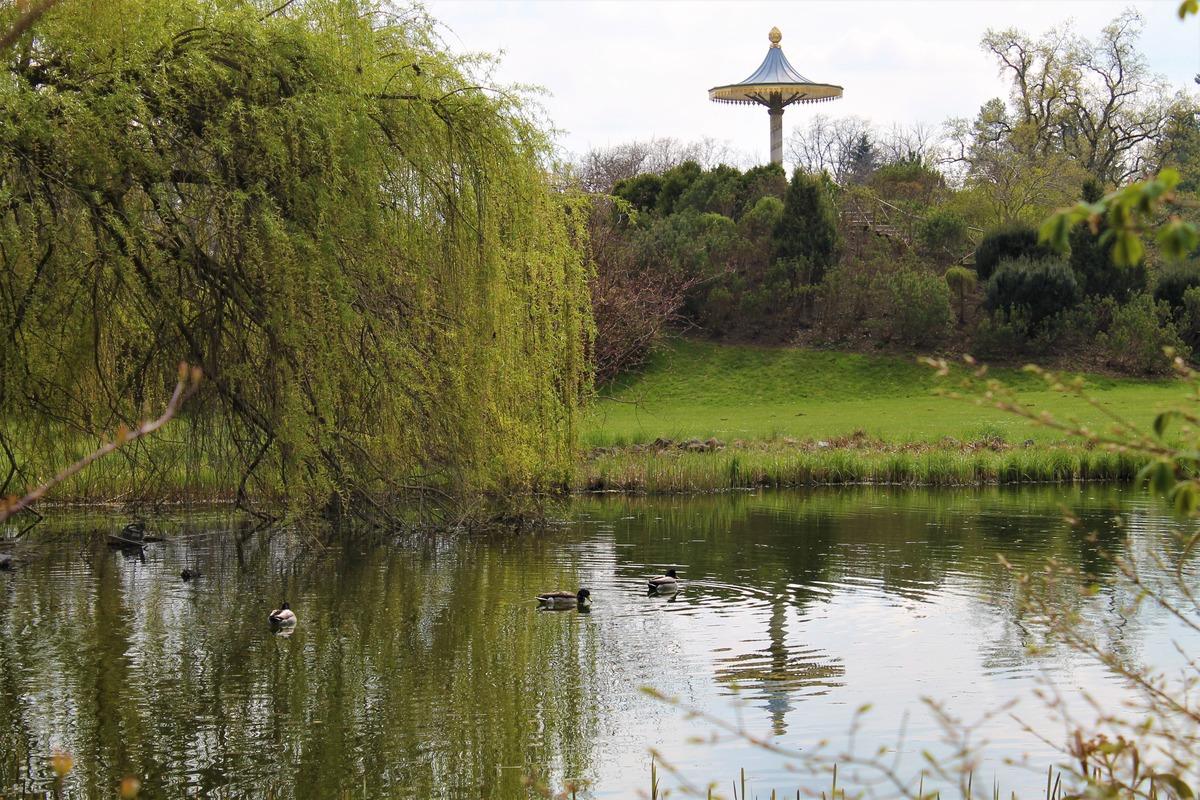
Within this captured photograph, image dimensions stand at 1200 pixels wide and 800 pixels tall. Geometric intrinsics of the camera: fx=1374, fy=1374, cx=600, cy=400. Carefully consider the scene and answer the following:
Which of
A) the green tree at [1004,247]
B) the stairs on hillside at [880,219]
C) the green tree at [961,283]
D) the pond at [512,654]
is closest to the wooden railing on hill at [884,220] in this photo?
the stairs on hillside at [880,219]


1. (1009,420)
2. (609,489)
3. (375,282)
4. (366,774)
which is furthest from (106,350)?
(1009,420)

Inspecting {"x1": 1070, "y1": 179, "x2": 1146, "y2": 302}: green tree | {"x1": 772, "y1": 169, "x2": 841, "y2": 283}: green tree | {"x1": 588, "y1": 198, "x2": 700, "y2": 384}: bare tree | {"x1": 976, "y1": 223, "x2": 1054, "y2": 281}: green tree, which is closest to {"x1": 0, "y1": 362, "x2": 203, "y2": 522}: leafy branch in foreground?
{"x1": 588, "y1": 198, "x2": 700, "y2": 384}: bare tree

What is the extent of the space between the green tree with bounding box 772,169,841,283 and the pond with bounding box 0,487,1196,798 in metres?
23.8

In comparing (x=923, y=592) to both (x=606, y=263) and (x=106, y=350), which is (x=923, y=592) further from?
(x=606, y=263)

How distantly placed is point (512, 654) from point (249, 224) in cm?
408

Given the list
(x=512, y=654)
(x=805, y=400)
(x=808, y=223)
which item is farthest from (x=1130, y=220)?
(x=808, y=223)

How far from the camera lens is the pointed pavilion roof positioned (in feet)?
189

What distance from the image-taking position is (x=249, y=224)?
35.3 ft

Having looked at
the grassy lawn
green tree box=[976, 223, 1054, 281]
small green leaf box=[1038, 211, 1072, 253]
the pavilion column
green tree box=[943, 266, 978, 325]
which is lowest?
the grassy lawn

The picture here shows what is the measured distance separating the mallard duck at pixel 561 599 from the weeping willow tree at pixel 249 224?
2.10m

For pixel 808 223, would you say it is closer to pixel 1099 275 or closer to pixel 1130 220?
pixel 1099 275

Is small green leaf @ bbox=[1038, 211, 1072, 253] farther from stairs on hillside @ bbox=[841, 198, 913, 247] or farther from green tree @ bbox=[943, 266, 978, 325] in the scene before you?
stairs on hillside @ bbox=[841, 198, 913, 247]

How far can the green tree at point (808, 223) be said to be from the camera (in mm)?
41656

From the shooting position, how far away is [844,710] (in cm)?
932
